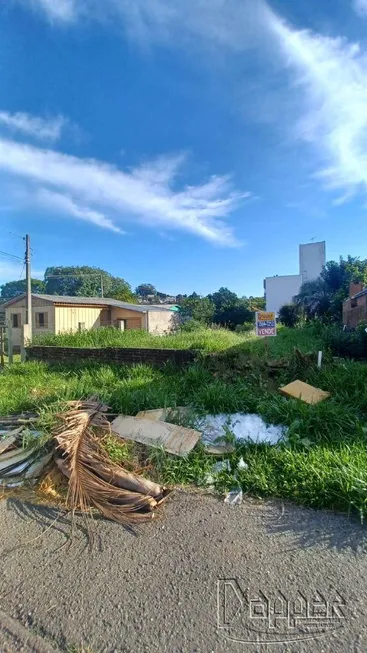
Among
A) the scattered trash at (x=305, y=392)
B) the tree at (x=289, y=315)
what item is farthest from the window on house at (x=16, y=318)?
the scattered trash at (x=305, y=392)

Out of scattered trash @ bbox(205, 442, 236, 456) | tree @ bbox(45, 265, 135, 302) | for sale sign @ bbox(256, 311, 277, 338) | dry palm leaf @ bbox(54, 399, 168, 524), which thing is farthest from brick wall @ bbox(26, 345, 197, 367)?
tree @ bbox(45, 265, 135, 302)

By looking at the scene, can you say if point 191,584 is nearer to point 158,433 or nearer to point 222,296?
point 158,433

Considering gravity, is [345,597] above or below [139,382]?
below

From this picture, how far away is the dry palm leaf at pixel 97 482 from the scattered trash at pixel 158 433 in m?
0.25

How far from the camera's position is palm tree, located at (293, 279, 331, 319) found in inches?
758

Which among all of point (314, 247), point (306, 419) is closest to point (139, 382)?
point (306, 419)

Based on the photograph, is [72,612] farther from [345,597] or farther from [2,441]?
[2,441]

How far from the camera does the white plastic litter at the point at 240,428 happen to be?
3.41m

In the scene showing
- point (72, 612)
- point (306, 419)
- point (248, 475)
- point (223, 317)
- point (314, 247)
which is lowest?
point (72, 612)

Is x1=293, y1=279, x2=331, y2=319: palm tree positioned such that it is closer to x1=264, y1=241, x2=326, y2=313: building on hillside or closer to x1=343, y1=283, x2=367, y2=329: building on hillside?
x1=343, y1=283, x2=367, y2=329: building on hillside

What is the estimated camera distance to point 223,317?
87.2 ft

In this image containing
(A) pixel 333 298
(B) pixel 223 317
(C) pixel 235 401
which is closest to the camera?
(C) pixel 235 401

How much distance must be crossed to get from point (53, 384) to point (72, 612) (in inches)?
174

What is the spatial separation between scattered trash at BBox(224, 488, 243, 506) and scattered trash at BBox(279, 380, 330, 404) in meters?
1.70
